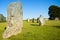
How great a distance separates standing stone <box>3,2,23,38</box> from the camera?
1403cm

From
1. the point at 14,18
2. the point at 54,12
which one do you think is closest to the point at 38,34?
the point at 14,18

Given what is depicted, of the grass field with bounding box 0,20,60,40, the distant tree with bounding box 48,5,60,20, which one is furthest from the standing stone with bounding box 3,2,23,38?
the distant tree with bounding box 48,5,60,20

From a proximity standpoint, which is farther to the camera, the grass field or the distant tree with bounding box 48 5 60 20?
the distant tree with bounding box 48 5 60 20

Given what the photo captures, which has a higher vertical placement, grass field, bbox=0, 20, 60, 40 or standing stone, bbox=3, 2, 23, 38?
standing stone, bbox=3, 2, 23, 38

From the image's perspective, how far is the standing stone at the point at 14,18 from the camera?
14028 mm

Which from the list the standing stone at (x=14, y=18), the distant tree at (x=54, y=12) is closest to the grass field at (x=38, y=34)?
the standing stone at (x=14, y=18)

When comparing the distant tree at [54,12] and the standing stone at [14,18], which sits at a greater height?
the distant tree at [54,12]

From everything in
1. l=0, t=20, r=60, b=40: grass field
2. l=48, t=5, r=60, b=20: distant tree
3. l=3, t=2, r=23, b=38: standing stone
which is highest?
l=48, t=5, r=60, b=20: distant tree

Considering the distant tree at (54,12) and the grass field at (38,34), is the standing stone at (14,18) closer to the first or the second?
the grass field at (38,34)

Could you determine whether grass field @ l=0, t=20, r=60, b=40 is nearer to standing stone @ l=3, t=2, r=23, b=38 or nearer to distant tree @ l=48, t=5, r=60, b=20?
standing stone @ l=3, t=2, r=23, b=38

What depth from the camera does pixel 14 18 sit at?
14.5 meters

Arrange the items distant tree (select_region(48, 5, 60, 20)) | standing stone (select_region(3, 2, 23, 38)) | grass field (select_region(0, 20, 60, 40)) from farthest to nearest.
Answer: distant tree (select_region(48, 5, 60, 20)) < standing stone (select_region(3, 2, 23, 38)) < grass field (select_region(0, 20, 60, 40))

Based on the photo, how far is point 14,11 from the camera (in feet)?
48.2

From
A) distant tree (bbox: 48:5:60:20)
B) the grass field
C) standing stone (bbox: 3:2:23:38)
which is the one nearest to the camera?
the grass field
